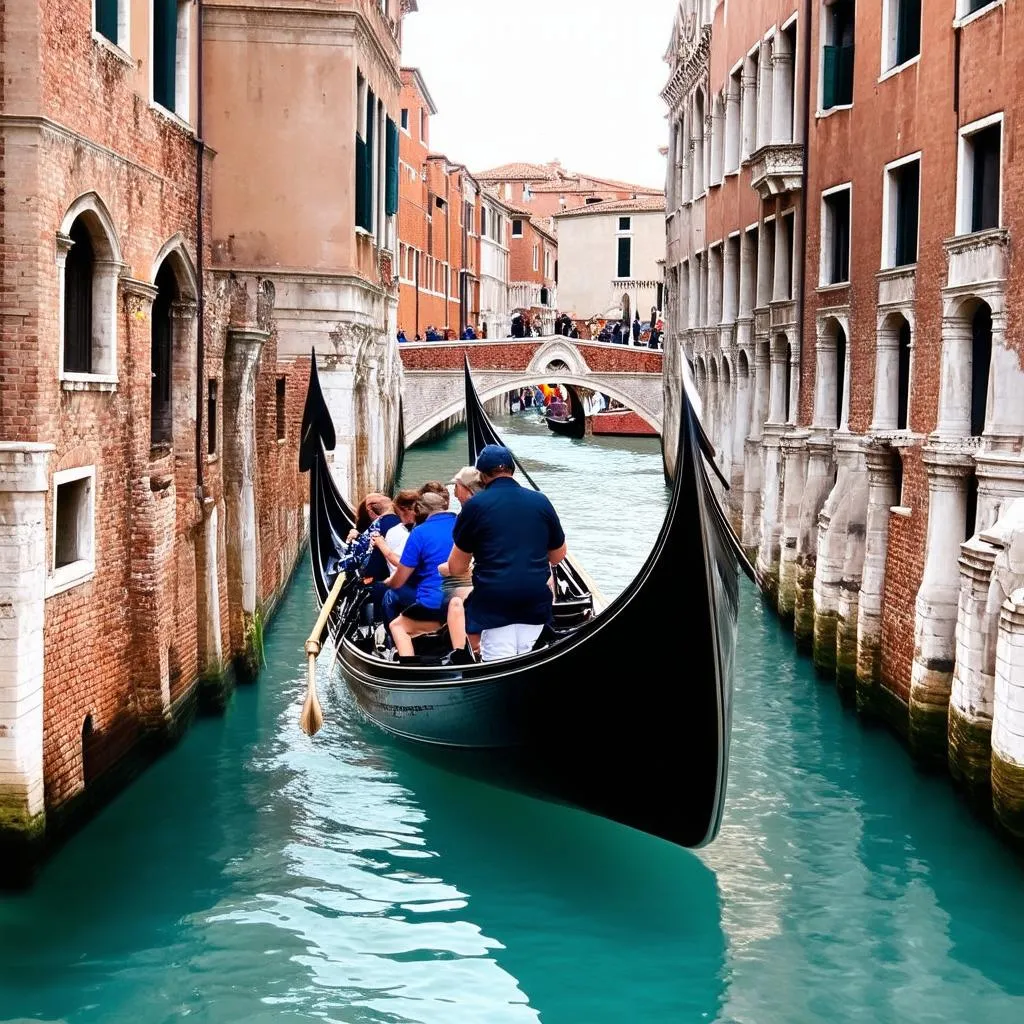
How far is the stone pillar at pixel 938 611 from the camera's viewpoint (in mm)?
7379

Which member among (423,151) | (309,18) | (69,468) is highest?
(423,151)

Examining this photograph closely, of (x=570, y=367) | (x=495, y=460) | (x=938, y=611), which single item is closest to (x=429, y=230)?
(x=570, y=367)

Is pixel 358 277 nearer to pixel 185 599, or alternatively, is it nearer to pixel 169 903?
pixel 185 599

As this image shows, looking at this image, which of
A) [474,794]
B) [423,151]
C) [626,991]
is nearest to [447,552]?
[474,794]

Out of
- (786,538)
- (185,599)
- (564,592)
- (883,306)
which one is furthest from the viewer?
(786,538)

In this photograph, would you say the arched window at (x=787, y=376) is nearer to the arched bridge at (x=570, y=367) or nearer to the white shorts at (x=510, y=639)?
the white shorts at (x=510, y=639)

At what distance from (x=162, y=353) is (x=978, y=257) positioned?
12.9ft

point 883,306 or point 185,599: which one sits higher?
point 883,306

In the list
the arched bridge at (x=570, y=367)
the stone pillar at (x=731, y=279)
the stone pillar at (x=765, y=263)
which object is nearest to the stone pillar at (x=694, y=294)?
the stone pillar at (x=731, y=279)

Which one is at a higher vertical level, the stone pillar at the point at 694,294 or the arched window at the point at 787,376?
the stone pillar at the point at 694,294

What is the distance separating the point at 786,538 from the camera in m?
11.3

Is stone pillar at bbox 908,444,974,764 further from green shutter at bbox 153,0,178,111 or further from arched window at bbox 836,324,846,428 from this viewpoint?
green shutter at bbox 153,0,178,111

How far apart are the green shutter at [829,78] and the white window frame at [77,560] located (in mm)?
6380

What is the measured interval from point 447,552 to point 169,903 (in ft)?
6.78
